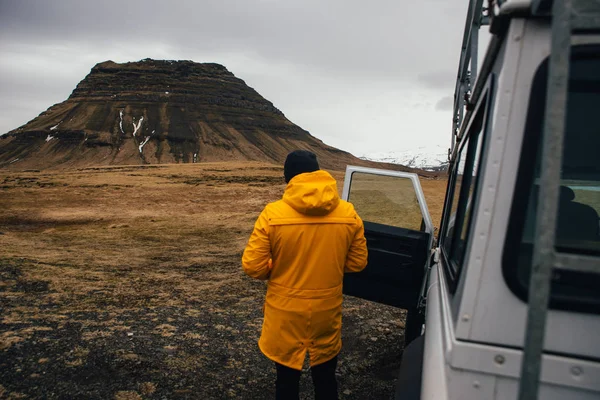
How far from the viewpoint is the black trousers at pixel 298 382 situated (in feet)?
9.30

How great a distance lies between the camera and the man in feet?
8.80

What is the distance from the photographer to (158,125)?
441 feet

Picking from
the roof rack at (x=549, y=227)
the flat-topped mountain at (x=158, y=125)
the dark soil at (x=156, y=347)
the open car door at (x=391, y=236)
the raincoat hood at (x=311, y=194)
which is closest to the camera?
the roof rack at (x=549, y=227)

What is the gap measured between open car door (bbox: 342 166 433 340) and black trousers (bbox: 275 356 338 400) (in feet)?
3.57

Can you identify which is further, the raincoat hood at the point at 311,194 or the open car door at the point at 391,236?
the open car door at the point at 391,236

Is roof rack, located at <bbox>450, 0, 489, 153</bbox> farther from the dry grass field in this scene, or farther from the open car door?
the dry grass field

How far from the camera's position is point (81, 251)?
11898 mm

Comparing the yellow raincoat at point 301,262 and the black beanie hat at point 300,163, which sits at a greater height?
the black beanie hat at point 300,163

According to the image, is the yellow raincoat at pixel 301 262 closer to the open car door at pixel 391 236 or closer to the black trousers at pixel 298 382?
the black trousers at pixel 298 382

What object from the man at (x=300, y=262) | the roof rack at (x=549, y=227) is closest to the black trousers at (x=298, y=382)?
the man at (x=300, y=262)

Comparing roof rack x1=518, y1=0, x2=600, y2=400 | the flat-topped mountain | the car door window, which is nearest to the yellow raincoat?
the car door window

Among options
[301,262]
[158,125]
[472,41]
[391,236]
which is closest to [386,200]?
[391,236]

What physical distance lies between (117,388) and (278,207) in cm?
279

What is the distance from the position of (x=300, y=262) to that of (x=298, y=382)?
811mm
